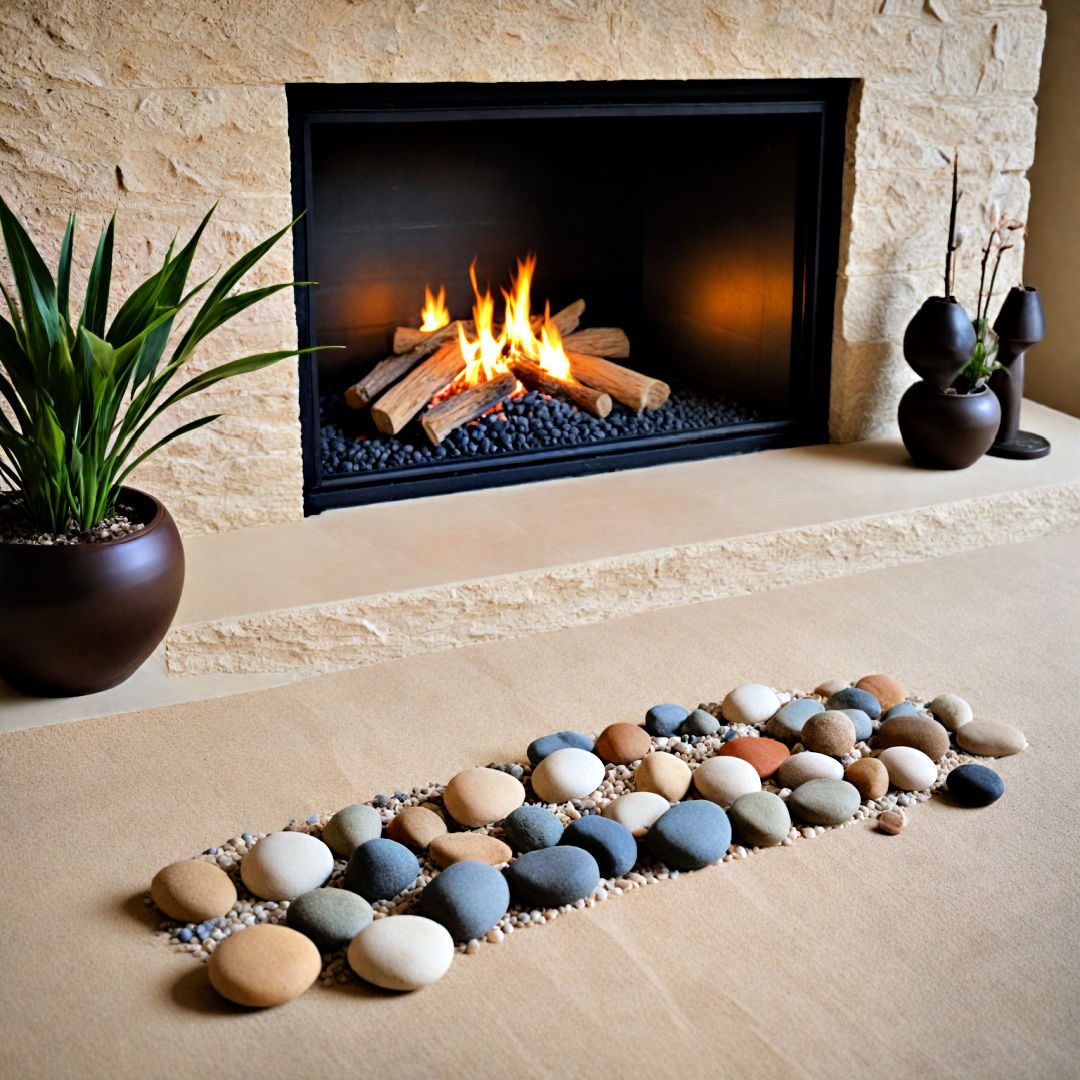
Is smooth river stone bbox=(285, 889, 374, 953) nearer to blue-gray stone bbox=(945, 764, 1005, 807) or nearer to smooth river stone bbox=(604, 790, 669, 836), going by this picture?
smooth river stone bbox=(604, 790, 669, 836)

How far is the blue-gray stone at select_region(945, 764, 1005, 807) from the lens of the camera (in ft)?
6.27

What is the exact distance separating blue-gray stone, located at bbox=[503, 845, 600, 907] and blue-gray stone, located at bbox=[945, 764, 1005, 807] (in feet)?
1.87

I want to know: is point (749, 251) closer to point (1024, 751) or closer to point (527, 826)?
point (1024, 751)

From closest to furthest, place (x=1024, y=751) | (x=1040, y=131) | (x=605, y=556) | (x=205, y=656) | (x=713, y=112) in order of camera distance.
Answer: (x=1024, y=751) < (x=205, y=656) < (x=605, y=556) < (x=713, y=112) < (x=1040, y=131)

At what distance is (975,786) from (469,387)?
1.47 meters

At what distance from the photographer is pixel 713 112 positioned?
273cm

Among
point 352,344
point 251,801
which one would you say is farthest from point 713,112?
point 251,801

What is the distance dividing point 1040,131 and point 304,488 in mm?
2166

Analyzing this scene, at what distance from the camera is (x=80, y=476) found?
6.56 feet

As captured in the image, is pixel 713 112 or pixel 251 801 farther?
pixel 713 112

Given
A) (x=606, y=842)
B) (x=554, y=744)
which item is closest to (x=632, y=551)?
(x=554, y=744)

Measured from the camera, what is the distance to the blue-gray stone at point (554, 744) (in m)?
2.00

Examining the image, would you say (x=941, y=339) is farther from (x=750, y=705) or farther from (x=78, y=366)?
(x=78, y=366)

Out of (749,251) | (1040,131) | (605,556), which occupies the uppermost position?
(1040,131)
